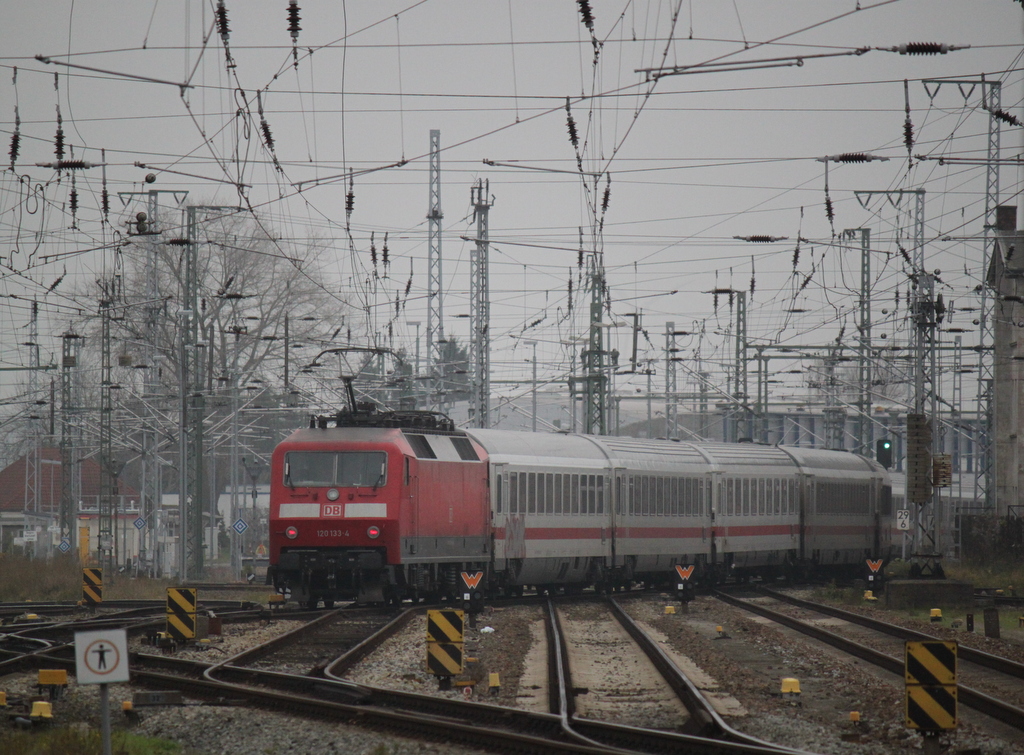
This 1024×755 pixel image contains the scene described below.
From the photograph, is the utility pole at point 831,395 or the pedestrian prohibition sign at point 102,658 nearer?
the pedestrian prohibition sign at point 102,658

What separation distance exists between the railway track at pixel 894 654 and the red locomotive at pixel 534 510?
4.00m

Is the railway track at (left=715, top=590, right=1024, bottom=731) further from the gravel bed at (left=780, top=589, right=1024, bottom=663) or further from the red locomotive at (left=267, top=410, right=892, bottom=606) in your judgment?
the red locomotive at (left=267, top=410, right=892, bottom=606)

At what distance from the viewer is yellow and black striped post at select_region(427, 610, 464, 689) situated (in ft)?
50.6

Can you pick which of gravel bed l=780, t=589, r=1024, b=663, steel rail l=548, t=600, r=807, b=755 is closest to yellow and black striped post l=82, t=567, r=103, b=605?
gravel bed l=780, t=589, r=1024, b=663

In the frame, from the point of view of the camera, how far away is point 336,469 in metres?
24.5

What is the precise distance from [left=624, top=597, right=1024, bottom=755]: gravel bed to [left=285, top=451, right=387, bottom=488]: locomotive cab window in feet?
18.4

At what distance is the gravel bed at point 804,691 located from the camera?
12250 millimetres

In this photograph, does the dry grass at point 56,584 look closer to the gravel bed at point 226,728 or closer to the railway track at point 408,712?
the railway track at point 408,712

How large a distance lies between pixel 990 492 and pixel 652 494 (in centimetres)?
2806

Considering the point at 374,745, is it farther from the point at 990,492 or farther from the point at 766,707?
the point at 990,492

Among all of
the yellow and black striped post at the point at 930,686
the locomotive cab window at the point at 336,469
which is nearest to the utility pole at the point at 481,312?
the locomotive cab window at the point at 336,469

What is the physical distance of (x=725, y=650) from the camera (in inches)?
806

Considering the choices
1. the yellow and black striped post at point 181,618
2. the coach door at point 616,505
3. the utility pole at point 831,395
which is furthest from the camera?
the utility pole at point 831,395

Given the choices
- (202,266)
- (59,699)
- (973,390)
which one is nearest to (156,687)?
(59,699)
